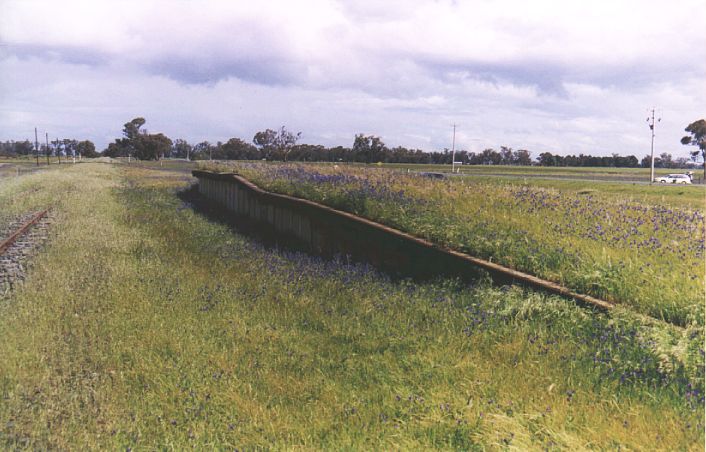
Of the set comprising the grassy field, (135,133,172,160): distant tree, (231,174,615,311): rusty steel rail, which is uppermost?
(135,133,172,160): distant tree

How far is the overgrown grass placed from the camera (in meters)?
5.44

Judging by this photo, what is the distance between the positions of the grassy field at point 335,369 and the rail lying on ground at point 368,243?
0.85 ft

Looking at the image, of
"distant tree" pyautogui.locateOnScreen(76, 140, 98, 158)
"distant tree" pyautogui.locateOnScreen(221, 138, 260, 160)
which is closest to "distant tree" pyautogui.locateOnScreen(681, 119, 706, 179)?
"distant tree" pyautogui.locateOnScreen(221, 138, 260, 160)

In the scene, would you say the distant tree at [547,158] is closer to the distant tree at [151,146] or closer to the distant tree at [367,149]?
the distant tree at [367,149]

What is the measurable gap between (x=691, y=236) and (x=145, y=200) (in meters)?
19.7

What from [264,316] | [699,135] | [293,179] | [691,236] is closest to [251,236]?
[293,179]

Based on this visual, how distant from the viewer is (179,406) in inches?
162

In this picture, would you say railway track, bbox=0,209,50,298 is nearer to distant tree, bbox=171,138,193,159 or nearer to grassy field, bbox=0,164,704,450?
grassy field, bbox=0,164,704,450

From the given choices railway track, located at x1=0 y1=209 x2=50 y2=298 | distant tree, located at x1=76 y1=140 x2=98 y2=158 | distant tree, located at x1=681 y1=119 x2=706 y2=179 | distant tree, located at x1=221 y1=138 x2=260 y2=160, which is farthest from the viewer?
distant tree, located at x1=76 y1=140 x2=98 y2=158

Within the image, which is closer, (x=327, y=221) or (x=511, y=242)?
(x=511, y=242)

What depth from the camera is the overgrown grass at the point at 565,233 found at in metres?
5.44

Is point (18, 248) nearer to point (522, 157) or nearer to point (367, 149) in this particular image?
point (367, 149)

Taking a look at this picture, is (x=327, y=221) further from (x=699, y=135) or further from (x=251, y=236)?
(x=699, y=135)

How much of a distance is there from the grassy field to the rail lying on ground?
260 millimetres
